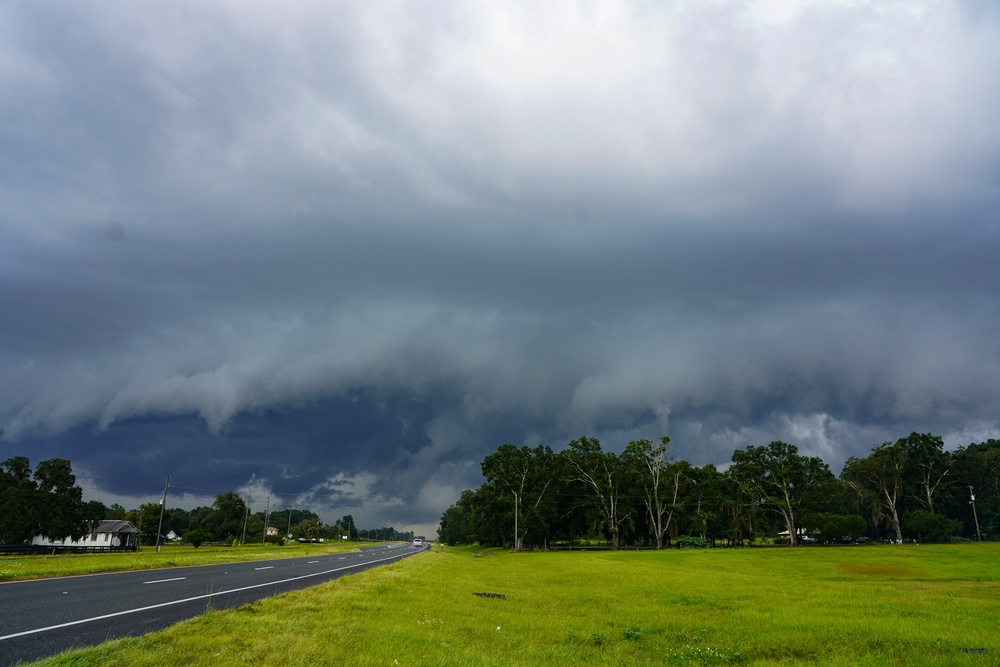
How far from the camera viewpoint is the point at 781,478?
95.6 metres

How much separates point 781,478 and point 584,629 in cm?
9068

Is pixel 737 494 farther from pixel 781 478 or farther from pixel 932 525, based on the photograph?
pixel 932 525

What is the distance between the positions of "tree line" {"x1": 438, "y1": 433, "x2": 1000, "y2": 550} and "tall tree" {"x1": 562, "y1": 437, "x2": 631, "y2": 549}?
20cm

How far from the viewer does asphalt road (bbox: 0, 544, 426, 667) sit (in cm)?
1112

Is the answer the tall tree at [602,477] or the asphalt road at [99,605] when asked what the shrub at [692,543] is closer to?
the tall tree at [602,477]

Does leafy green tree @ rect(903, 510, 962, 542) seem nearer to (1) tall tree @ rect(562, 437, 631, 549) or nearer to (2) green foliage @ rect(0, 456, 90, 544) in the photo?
(1) tall tree @ rect(562, 437, 631, 549)

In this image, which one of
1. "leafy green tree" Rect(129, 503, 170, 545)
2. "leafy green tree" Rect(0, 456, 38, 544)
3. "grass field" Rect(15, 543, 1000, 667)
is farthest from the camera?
"leafy green tree" Rect(129, 503, 170, 545)

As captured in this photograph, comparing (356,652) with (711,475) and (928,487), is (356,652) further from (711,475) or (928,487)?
(928,487)

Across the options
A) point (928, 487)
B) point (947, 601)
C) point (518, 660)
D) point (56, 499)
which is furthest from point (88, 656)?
point (928, 487)

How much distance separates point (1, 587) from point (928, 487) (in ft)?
407

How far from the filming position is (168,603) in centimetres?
1689

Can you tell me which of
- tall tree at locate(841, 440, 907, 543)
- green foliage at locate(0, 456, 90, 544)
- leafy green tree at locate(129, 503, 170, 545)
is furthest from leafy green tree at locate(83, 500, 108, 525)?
tall tree at locate(841, 440, 907, 543)

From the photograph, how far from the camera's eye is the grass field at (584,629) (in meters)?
11.2

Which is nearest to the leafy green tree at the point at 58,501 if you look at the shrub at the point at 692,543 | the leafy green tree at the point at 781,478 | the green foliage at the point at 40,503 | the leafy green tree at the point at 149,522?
the green foliage at the point at 40,503
